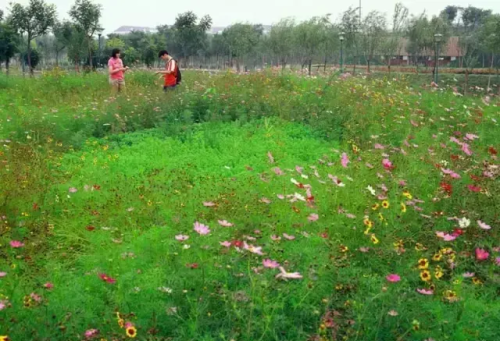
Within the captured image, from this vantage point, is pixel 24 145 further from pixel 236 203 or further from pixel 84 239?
pixel 236 203

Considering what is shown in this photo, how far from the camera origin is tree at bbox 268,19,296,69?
43.7 m

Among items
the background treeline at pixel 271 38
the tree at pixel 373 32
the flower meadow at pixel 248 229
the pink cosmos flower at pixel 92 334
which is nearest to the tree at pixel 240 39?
the background treeline at pixel 271 38

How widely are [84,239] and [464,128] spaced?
5.23 m

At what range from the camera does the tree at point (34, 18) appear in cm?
2534

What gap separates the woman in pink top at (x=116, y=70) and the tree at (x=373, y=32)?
31515mm

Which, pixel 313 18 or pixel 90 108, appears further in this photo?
pixel 313 18

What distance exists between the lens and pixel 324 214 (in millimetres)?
3516

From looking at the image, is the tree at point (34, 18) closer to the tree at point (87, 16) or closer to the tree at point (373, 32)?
the tree at point (87, 16)

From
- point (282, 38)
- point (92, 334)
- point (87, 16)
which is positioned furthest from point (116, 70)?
point (282, 38)

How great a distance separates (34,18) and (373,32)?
2552 cm

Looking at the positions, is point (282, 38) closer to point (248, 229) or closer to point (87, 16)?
point (87, 16)

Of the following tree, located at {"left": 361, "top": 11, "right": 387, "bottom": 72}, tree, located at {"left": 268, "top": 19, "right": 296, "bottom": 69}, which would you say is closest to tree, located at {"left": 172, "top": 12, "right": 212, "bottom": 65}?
tree, located at {"left": 268, "top": 19, "right": 296, "bottom": 69}

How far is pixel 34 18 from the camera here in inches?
1019

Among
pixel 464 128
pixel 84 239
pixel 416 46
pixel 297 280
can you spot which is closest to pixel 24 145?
pixel 84 239
